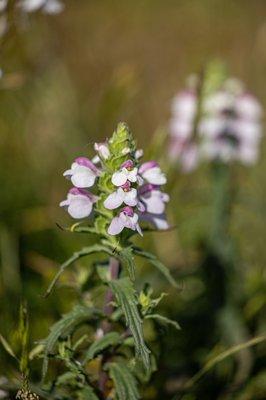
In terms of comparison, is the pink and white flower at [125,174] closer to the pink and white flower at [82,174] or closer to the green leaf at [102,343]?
the pink and white flower at [82,174]

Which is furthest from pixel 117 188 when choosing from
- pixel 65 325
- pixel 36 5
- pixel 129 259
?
pixel 36 5

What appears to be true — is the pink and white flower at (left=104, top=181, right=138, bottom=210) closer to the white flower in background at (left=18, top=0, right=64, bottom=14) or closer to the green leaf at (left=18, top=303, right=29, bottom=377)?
the green leaf at (left=18, top=303, right=29, bottom=377)

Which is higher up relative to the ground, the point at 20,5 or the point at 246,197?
the point at 20,5

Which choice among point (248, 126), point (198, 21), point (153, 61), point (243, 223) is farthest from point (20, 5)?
point (198, 21)

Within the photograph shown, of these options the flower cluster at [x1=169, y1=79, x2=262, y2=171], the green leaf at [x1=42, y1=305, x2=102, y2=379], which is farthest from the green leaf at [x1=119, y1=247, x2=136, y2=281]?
the flower cluster at [x1=169, y1=79, x2=262, y2=171]

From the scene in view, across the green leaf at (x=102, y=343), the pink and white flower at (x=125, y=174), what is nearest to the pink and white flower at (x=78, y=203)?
the pink and white flower at (x=125, y=174)

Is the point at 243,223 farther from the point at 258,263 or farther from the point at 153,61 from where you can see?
the point at 153,61
